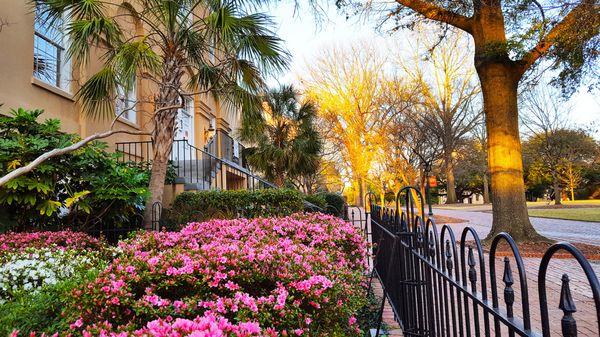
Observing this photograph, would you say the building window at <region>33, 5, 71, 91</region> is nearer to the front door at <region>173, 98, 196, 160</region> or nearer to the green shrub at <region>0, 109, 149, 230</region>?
the green shrub at <region>0, 109, 149, 230</region>

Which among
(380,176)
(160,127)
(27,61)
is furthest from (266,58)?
(380,176)

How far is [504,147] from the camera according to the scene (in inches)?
337

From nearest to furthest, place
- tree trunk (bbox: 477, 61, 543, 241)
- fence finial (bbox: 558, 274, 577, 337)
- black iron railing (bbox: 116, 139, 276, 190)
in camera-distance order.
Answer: fence finial (bbox: 558, 274, 577, 337) < tree trunk (bbox: 477, 61, 543, 241) < black iron railing (bbox: 116, 139, 276, 190)

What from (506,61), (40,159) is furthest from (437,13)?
(40,159)

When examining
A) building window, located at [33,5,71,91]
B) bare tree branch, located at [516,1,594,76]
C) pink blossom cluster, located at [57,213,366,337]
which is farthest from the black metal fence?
building window, located at [33,5,71,91]

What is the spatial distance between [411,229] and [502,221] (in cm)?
640

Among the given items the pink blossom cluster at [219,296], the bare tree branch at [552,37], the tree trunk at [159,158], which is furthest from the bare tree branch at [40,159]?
the bare tree branch at [552,37]

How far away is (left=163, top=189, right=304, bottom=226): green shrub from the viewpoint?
8.31m

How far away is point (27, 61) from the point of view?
297 inches

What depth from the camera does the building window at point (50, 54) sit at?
803 cm

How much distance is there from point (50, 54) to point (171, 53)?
3.16 m

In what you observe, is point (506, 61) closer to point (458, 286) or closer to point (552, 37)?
point (552, 37)

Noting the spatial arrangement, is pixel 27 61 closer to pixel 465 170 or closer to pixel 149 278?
pixel 149 278

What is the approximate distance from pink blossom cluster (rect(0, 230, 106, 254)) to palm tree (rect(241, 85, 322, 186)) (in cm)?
1220
